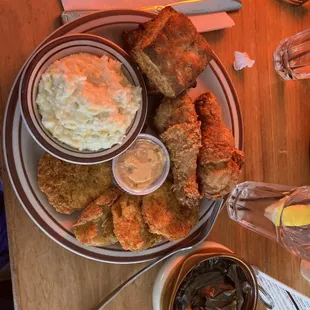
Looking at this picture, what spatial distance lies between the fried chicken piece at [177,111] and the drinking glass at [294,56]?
1.79ft

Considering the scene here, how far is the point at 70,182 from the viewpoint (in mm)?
1729

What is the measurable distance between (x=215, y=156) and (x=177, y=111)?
213 mm

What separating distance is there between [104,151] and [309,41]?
1.05 meters

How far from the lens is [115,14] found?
5.68 ft

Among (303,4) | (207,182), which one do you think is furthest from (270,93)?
(207,182)

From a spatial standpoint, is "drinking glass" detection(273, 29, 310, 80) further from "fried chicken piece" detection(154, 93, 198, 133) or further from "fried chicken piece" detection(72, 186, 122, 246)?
"fried chicken piece" detection(72, 186, 122, 246)

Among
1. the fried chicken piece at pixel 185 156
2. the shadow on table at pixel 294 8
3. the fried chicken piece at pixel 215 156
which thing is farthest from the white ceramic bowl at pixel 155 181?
the shadow on table at pixel 294 8

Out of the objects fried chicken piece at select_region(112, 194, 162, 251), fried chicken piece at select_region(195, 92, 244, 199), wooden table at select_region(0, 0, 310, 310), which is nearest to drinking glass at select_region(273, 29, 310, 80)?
wooden table at select_region(0, 0, 310, 310)

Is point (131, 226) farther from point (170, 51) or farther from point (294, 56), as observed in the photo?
point (294, 56)

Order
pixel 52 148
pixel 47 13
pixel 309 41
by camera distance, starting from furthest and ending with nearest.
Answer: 1. pixel 309 41
2. pixel 47 13
3. pixel 52 148

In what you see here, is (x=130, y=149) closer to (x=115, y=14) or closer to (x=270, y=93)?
(x=115, y=14)

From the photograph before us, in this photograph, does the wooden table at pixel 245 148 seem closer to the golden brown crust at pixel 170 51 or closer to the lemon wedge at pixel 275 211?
the lemon wedge at pixel 275 211

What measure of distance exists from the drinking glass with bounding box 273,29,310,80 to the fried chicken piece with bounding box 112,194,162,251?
0.86m

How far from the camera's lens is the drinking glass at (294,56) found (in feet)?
6.74
